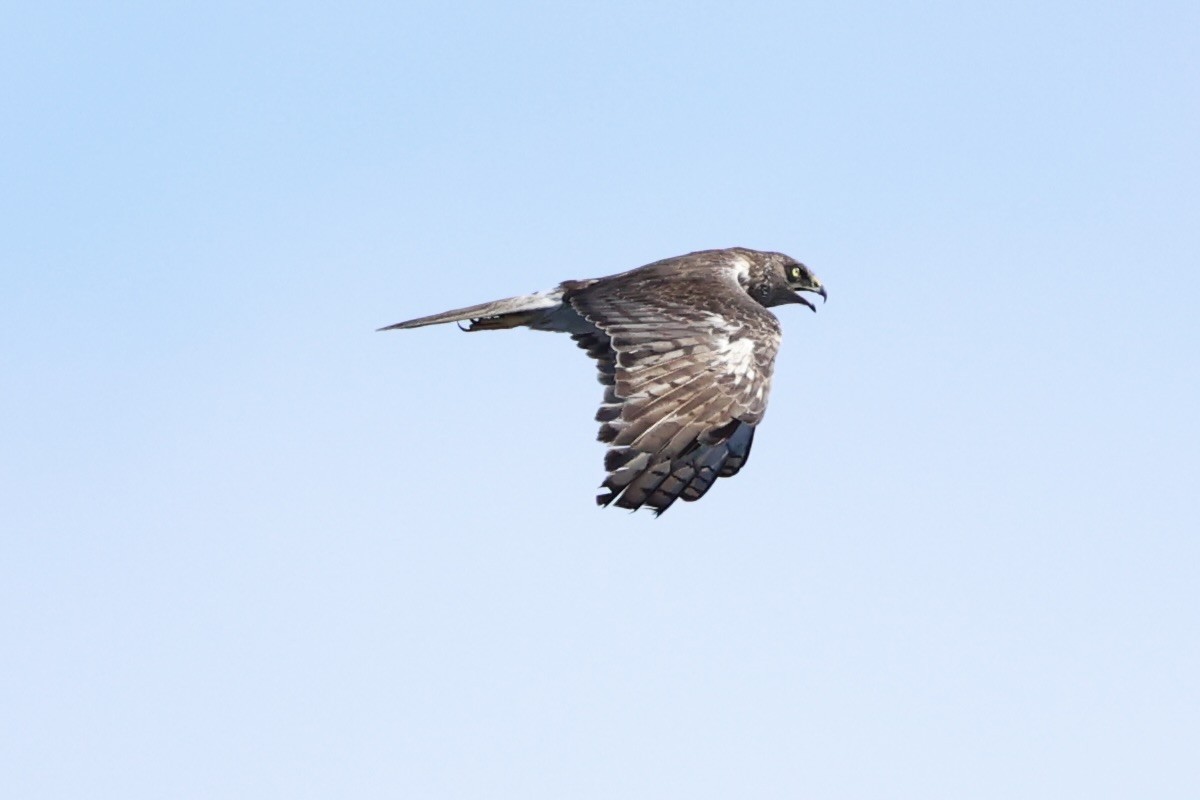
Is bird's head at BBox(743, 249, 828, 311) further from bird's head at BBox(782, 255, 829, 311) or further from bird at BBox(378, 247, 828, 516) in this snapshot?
bird at BBox(378, 247, 828, 516)

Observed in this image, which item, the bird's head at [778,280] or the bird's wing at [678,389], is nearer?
the bird's wing at [678,389]

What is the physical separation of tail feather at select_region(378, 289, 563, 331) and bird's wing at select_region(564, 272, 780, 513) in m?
1.46

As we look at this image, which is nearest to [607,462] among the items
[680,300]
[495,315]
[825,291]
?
[680,300]

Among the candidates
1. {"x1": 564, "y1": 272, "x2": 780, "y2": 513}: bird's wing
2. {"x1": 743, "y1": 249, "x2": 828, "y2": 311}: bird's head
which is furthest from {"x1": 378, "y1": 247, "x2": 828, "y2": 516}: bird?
{"x1": 743, "y1": 249, "x2": 828, "y2": 311}: bird's head

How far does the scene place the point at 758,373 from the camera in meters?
12.0

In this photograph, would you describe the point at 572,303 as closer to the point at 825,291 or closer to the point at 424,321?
the point at 424,321

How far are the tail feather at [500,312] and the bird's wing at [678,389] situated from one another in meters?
1.46

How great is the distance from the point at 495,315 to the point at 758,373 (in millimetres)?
3640

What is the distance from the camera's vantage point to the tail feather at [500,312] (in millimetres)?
14789

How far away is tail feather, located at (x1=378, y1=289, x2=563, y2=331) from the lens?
14.8m

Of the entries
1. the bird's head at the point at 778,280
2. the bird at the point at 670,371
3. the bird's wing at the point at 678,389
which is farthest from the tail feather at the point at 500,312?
the bird's head at the point at 778,280

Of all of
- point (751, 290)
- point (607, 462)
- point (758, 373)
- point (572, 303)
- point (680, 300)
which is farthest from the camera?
point (751, 290)

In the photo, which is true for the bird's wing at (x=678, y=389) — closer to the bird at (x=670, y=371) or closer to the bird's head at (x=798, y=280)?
the bird at (x=670, y=371)

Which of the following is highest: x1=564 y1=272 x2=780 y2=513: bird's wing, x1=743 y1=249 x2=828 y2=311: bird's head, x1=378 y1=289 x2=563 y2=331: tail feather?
x1=743 y1=249 x2=828 y2=311: bird's head
